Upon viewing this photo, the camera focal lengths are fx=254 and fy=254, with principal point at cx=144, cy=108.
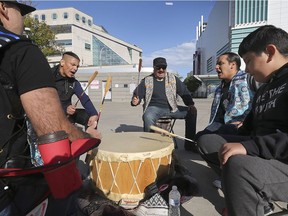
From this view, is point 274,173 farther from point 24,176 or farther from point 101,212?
point 101,212

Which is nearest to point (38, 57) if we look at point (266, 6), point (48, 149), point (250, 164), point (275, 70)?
point (48, 149)

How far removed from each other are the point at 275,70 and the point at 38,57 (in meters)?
1.55

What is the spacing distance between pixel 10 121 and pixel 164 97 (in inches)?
159

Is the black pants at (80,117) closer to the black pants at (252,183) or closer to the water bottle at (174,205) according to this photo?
the water bottle at (174,205)

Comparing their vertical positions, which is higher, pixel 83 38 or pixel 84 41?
pixel 83 38

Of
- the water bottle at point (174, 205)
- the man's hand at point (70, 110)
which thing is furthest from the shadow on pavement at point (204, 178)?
the man's hand at point (70, 110)

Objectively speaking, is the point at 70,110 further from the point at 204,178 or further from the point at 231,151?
the point at 231,151

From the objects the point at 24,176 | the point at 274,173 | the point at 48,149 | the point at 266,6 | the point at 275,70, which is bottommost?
the point at 274,173

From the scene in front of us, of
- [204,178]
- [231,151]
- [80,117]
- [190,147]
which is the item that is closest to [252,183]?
[231,151]

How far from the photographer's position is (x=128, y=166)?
2.59m

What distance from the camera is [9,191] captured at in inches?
45.7

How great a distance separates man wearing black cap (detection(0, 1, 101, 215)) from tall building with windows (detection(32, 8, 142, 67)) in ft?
182

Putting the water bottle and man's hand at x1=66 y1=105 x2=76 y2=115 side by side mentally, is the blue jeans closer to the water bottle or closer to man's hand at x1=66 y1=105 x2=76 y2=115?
man's hand at x1=66 y1=105 x2=76 y2=115

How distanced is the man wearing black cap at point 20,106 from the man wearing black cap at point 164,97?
12.2 feet
